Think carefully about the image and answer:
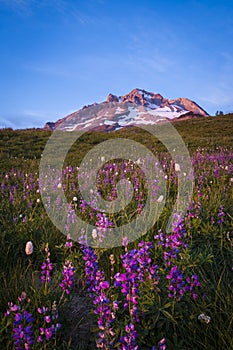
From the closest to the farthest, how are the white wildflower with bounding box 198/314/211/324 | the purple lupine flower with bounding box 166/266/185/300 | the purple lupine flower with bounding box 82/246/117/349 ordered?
the purple lupine flower with bounding box 82/246/117/349, the white wildflower with bounding box 198/314/211/324, the purple lupine flower with bounding box 166/266/185/300

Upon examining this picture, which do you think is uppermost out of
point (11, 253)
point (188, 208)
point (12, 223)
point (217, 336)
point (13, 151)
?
point (13, 151)

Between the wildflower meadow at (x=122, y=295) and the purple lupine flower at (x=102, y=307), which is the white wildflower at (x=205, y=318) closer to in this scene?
the wildflower meadow at (x=122, y=295)

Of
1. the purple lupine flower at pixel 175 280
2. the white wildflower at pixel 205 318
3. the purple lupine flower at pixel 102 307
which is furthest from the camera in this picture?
the purple lupine flower at pixel 175 280

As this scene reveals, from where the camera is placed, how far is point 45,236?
3.76m

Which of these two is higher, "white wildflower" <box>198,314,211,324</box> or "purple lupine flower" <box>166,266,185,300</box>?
"purple lupine flower" <box>166,266,185,300</box>

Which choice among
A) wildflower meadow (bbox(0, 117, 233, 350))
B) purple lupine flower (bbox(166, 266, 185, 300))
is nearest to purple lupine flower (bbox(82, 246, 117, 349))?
wildflower meadow (bbox(0, 117, 233, 350))

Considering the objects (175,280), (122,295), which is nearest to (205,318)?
(175,280)

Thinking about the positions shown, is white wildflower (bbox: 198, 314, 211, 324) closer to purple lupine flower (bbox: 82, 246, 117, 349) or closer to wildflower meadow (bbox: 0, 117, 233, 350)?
wildflower meadow (bbox: 0, 117, 233, 350)

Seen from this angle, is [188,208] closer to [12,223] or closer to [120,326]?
[120,326]

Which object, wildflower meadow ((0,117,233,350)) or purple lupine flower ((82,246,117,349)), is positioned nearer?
purple lupine flower ((82,246,117,349))

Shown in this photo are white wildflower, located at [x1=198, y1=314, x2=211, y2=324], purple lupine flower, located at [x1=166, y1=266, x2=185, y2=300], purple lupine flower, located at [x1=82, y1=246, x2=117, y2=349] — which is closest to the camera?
purple lupine flower, located at [x1=82, y1=246, x2=117, y2=349]

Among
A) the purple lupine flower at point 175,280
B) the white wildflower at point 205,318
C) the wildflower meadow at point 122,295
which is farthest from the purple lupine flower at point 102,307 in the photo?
the white wildflower at point 205,318

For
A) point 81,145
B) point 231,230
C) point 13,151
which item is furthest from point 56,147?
point 231,230

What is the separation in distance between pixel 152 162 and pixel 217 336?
5896 millimetres
